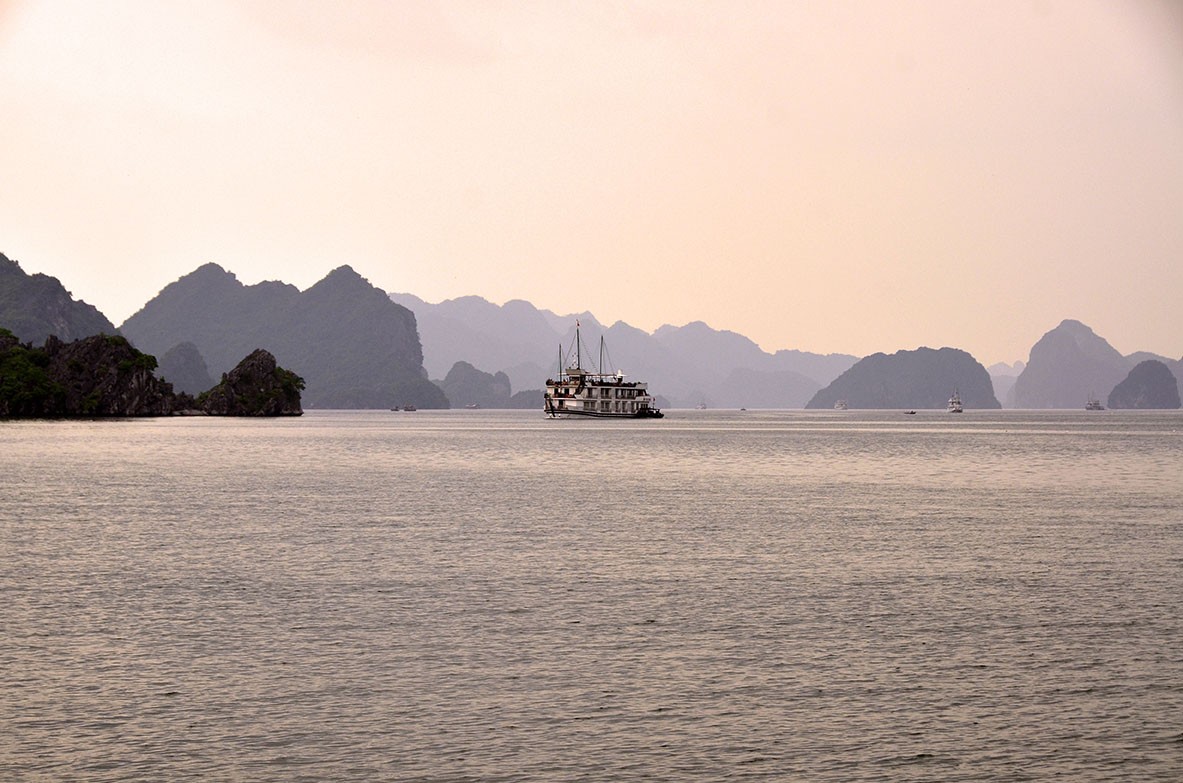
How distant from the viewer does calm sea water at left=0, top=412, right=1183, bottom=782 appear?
65.1 ft

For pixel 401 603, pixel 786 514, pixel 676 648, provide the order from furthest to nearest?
pixel 786 514 < pixel 401 603 < pixel 676 648

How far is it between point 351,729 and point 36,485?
7248cm

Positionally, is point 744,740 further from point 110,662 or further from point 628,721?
point 110,662

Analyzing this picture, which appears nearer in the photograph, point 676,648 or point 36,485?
point 676,648

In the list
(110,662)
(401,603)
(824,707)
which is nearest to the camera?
(824,707)

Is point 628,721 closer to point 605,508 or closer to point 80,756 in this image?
point 80,756

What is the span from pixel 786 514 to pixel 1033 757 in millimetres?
45864

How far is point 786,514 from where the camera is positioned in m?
65.4

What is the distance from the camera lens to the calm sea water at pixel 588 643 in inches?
781

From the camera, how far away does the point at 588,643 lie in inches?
1133

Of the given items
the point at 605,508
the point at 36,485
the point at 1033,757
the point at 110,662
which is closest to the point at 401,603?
the point at 110,662

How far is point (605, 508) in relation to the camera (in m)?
68.9

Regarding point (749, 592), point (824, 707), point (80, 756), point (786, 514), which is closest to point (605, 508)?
point (786, 514)

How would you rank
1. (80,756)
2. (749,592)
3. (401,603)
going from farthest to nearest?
(749,592)
(401,603)
(80,756)
